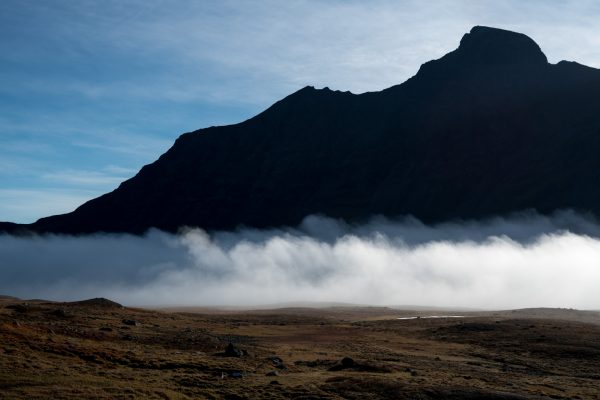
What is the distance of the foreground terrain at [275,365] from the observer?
133 ft

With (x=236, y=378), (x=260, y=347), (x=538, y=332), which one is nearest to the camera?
(x=236, y=378)

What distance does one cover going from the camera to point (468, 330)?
301 feet

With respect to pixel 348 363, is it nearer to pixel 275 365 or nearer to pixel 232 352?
pixel 275 365

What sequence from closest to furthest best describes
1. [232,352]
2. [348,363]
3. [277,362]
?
[348,363] → [277,362] → [232,352]

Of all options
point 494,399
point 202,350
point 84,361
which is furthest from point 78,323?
point 494,399

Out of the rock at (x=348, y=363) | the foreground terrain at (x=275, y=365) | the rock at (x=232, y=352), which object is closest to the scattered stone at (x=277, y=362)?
the foreground terrain at (x=275, y=365)

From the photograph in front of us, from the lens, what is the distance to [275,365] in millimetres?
51781

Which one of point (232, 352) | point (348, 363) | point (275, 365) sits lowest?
point (275, 365)

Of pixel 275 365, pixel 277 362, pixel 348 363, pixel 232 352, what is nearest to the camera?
pixel 275 365

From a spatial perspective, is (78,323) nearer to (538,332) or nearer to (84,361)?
(84,361)

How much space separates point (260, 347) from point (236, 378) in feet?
60.1

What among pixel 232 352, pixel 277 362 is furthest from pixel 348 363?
pixel 232 352

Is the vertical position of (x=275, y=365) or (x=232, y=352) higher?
(x=232, y=352)

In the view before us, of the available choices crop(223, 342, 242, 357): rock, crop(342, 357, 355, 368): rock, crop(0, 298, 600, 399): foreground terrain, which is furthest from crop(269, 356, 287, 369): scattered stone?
crop(342, 357, 355, 368): rock
